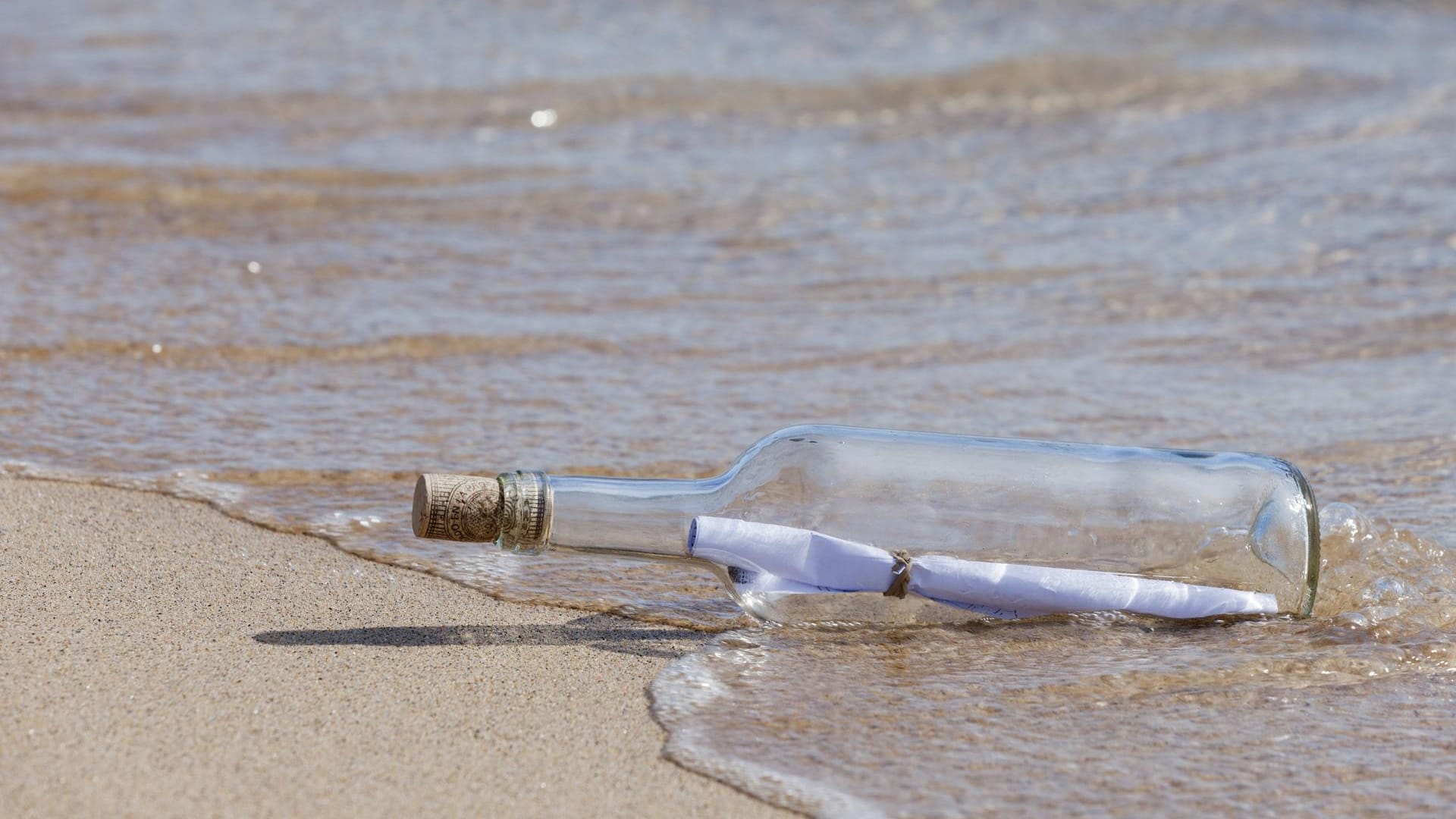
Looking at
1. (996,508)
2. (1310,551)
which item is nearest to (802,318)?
(996,508)

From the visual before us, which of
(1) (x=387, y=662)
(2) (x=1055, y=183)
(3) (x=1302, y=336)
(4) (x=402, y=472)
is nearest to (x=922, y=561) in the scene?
(1) (x=387, y=662)

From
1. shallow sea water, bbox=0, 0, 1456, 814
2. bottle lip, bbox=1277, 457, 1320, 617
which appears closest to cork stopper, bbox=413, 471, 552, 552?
shallow sea water, bbox=0, 0, 1456, 814

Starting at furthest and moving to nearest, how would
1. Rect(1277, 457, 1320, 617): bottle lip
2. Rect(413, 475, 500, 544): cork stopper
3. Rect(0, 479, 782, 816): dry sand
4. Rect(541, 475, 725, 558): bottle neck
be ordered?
1. Rect(1277, 457, 1320, 617): bottle lip
2. Rect(541, 475, 725, 558): bottle neck
3. Rect(413, 475, 500, 544): cork stopper
4. Rect(0, 479, 782, 816): dry sand

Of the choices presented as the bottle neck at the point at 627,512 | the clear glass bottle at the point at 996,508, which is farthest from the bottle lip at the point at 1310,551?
the bottle neck at the point at 627,512

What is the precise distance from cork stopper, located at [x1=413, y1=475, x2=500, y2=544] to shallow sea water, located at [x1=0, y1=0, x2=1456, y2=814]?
11.4 inches

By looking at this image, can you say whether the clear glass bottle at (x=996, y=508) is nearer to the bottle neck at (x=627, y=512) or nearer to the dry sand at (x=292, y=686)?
the bottle neck at (x=627, y=512)

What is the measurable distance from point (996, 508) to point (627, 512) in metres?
0.48

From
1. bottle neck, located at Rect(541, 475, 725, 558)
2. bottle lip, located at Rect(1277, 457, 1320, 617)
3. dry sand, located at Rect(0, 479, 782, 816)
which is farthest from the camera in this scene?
bottle lip, located at Rect(1277, 457, 1320, 617)

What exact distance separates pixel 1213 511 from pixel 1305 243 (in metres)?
2.65

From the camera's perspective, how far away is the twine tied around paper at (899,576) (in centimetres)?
194

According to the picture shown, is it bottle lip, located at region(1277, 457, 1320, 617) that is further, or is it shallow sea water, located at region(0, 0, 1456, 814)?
bottle lip, located at region(1277, 457, 1320, 617)

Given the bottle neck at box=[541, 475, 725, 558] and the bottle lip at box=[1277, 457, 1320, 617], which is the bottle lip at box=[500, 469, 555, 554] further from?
the bottle lip at box=[1277, 457, 1320, 617]

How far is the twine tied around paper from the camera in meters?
1.94

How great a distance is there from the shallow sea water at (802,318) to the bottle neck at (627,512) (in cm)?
17
